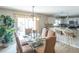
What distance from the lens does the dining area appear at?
2387 millimetres

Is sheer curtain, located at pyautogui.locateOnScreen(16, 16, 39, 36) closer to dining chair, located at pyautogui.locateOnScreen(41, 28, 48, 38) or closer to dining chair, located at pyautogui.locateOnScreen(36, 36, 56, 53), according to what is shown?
dining chair, located at pyautogui.locateOnScreen(41, 28, 48, 38)

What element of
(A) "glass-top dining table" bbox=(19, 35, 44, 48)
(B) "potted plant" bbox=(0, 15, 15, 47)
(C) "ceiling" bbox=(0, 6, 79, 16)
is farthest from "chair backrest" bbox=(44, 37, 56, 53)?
(B) "potted plant" bbox=(0, 15, 15, 47)

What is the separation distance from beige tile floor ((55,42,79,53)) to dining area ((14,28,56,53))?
8cm

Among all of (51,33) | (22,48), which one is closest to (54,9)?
(51,33)

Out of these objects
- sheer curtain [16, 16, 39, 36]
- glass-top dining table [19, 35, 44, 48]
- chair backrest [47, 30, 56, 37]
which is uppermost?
sheer curtain [16, 16, 39, 36]

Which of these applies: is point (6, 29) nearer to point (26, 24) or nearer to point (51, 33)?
point (26, 24)

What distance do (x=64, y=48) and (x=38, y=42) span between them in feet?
1.71

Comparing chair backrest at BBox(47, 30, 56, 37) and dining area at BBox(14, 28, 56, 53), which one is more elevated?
chair backrest at BBox(47, 30, 56, 37)

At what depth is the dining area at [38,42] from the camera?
2.39 m

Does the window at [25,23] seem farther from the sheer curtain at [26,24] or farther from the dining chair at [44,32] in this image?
the dining chair at [44,32]

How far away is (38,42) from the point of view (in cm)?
244

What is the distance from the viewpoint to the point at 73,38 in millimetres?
2396

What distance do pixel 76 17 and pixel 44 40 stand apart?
0.75 meters

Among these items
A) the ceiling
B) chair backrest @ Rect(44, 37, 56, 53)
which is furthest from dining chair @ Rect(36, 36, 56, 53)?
the ceiling
